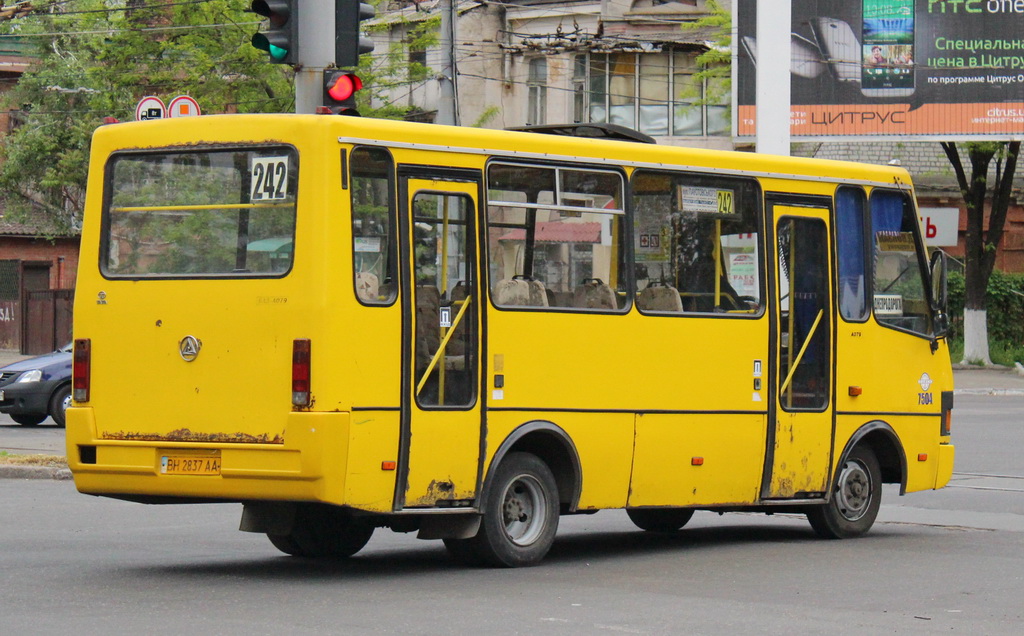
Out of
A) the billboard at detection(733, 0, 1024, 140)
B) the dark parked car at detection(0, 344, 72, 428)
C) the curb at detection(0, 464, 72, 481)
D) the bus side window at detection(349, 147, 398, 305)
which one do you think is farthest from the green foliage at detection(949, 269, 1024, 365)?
the bus side window at detection(349, 147, 398, 305)

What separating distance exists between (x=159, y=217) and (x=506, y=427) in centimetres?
251

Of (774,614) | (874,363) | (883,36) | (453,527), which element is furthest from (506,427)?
(883,36)

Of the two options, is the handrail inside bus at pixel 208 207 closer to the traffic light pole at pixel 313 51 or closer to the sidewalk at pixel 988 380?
the traffic light pole at pixel 313 51

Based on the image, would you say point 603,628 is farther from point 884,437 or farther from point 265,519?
point 884,437

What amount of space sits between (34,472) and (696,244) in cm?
801

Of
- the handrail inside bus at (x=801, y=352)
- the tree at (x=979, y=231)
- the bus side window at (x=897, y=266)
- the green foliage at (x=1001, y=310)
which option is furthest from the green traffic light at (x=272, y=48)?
the green foliage at (x=1001, y=310)

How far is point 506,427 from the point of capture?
1027cm

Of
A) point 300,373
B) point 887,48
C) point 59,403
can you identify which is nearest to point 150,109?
point 300,373

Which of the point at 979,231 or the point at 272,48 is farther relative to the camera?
the point at 979,231

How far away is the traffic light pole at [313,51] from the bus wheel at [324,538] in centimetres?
334

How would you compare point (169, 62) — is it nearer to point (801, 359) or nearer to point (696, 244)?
point (801, 359)

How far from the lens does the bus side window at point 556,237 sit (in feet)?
34.3

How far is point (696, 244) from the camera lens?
11.6 meters

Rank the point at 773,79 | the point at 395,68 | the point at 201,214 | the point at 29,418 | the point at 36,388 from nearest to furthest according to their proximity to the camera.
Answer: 1. the point at 201,214
2. the point at 773,79
3. the point at 36,388
4. the point at 29,418
5. the point at 395,68
